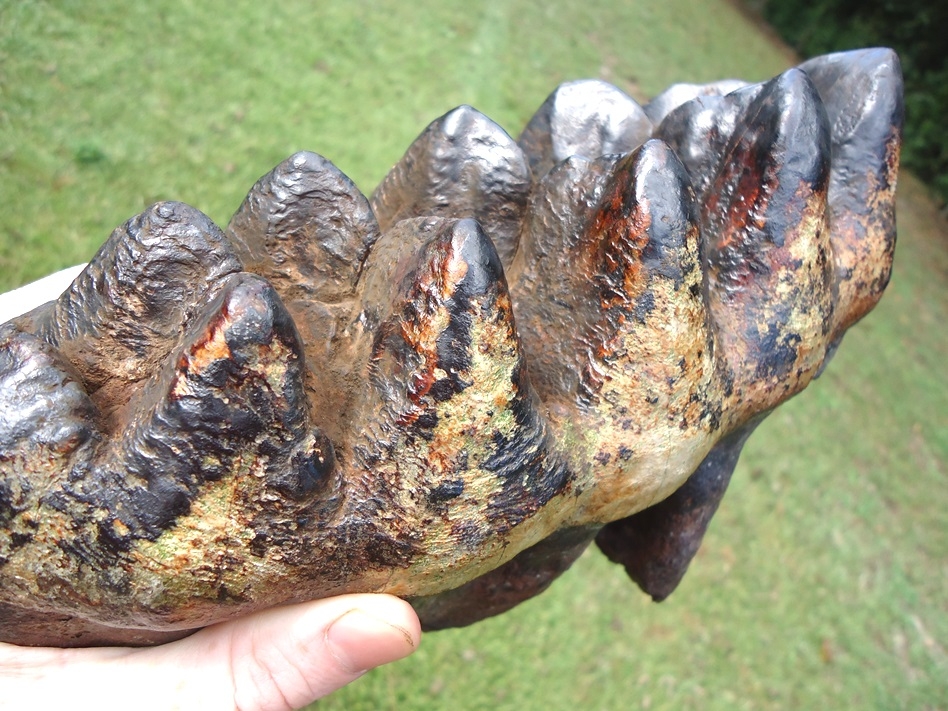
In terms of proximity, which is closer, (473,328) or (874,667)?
(473,328)

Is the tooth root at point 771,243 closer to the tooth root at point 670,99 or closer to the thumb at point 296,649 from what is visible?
the tooth root at point 670,99

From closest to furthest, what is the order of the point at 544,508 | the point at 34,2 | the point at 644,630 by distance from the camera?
the point at 544,508, the point at 644,630, the point at 34,2

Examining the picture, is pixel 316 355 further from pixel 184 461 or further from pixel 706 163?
pixel 706 163

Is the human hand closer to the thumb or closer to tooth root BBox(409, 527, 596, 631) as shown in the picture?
the thumb

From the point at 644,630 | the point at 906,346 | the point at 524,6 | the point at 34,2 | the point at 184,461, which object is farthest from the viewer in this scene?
the point at 524,6

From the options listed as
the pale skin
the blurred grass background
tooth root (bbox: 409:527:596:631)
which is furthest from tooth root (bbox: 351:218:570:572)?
the blurred grass background

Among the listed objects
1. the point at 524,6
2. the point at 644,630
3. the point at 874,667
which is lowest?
the point at 874,667

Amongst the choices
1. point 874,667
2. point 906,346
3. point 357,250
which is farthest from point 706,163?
point 906,346

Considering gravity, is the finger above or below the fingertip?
above
